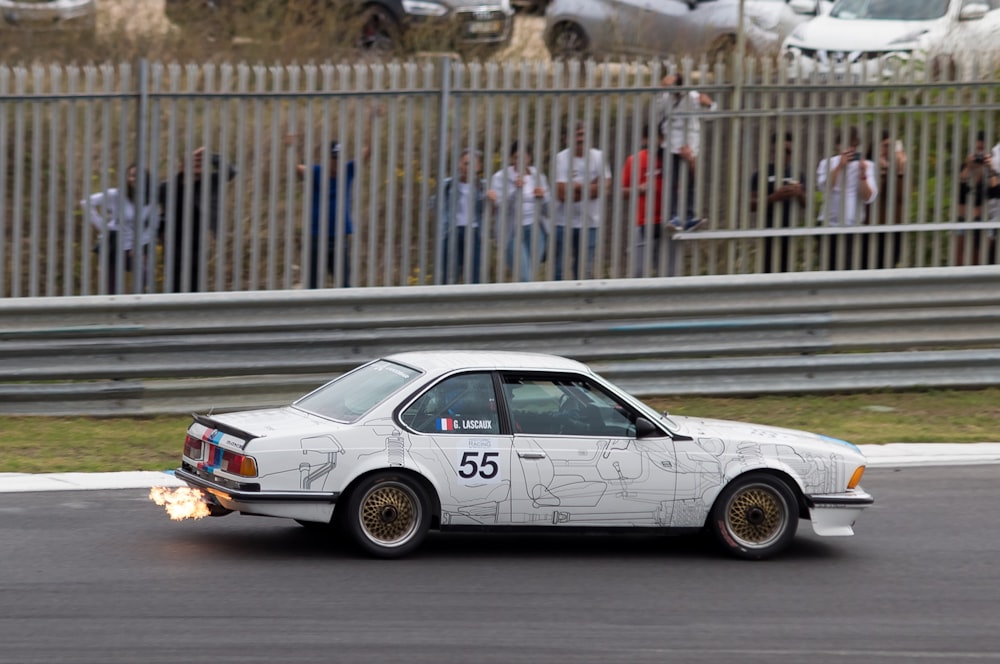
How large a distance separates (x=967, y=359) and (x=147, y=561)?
8.31 metres

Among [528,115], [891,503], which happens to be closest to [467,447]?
[891,503]

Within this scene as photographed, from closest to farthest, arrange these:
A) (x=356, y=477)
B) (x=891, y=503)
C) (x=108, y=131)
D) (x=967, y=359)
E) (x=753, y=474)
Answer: (x=356, y=477), (x=753, y=474), (x=891, y=503), (x=108, y=131), (x=967, y=359)

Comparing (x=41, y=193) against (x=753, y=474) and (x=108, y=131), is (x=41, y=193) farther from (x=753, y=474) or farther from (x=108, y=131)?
(x=753, y=474)

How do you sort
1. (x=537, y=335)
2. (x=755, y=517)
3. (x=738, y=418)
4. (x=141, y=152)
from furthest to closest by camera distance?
(x=537, y=335) → (x=738, y=418) → (x=141, y=152) → (x=755, y=517)

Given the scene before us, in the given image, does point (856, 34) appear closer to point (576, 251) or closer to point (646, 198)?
point (646, 198)

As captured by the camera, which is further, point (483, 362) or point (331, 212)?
point (331, 212)

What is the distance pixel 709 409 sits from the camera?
42.1 feet

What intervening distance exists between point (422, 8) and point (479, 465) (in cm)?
1444

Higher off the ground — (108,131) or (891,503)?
(108,131)

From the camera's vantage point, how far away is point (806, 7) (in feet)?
70.5

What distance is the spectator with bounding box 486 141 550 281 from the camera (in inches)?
516

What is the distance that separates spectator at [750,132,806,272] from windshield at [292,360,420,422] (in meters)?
5.73

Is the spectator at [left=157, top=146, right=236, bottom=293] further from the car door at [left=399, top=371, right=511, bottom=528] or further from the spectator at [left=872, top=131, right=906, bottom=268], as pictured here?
the spectator at [left=872, top=131, right=906, bottom=268]

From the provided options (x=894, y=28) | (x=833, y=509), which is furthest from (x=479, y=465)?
(x=894, y=28)
